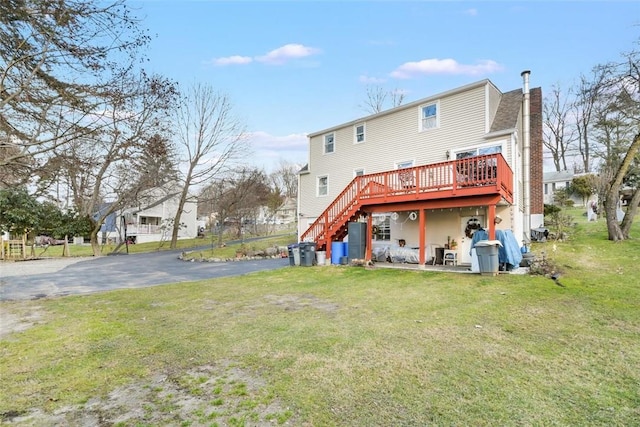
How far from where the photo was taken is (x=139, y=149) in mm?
8336

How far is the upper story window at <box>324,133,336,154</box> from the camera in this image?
1856 cm

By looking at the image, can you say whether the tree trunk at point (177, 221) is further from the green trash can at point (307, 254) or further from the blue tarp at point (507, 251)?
the blue tarp at point (507, 251)

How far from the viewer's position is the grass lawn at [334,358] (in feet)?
9.75

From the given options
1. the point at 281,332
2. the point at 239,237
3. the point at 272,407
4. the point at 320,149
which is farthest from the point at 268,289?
the point at 239,237

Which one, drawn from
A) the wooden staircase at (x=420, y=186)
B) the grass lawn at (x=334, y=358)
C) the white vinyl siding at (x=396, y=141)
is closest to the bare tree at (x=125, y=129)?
the grass lawn at (x=334, y=358)

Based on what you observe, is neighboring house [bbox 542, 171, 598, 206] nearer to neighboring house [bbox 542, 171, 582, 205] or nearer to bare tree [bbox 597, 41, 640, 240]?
neighboring house [bbox 542, 171, 582, 205]

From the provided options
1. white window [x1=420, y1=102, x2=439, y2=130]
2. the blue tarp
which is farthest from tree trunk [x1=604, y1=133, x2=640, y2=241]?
white window [x1=420, y1=102, x2=439, y2=130]

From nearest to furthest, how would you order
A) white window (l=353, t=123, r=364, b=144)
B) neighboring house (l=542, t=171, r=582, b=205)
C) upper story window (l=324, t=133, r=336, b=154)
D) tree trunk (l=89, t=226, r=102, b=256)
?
1. white window (l=353, t=123, r=364, b=144)
2. upper story window (l=324, t=133, r=336, b=154)
3. tree trunk (l=89, t=226, r=102, b=256)
4. neighboring house (l=542, t=171, r=582, b=205)

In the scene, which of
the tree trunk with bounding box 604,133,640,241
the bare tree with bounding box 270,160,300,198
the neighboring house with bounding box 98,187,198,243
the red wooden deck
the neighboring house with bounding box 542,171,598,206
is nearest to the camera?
the red wooden deck

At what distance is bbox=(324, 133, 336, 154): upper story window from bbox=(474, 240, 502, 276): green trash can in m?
10.6

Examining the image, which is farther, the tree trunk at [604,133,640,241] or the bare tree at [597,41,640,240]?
the bare tree at [597,41,640,240]

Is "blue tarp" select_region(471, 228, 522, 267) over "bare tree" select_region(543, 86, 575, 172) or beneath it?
beneath

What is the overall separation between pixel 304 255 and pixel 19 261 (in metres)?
16.1

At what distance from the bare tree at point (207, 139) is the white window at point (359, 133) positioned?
1563cm
